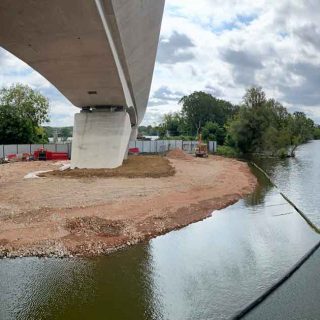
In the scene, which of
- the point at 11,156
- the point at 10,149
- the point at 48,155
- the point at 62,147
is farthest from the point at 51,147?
the point at 11,156

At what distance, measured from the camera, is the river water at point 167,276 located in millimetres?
7801

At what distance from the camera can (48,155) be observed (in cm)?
4166

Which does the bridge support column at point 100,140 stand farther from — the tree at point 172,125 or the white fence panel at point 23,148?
the tree at point 172,125

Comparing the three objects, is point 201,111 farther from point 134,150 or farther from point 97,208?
point 97,208

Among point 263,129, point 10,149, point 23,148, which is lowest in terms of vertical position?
point 10,149

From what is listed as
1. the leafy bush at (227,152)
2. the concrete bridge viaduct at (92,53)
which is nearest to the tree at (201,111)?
the leafy bush at (227,152)

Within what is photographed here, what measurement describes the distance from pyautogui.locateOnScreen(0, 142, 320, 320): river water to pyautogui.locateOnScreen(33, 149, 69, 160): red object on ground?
30008 mm

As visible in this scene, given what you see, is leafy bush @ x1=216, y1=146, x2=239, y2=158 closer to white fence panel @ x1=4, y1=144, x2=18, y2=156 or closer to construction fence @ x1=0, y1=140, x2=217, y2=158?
construction fence @ x1=0, y1=140, x2=217, y2=158

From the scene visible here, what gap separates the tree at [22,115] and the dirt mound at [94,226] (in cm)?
3927

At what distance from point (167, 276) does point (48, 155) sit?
34.4 m

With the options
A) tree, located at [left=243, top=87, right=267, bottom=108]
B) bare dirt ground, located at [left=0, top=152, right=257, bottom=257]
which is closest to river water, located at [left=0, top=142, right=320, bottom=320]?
bare dirt ground, located at [left=0, top=152, right=257, bottom=257]

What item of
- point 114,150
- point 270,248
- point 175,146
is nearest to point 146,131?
point 175,146

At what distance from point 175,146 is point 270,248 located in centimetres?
5092

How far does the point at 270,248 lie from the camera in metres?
11.8
